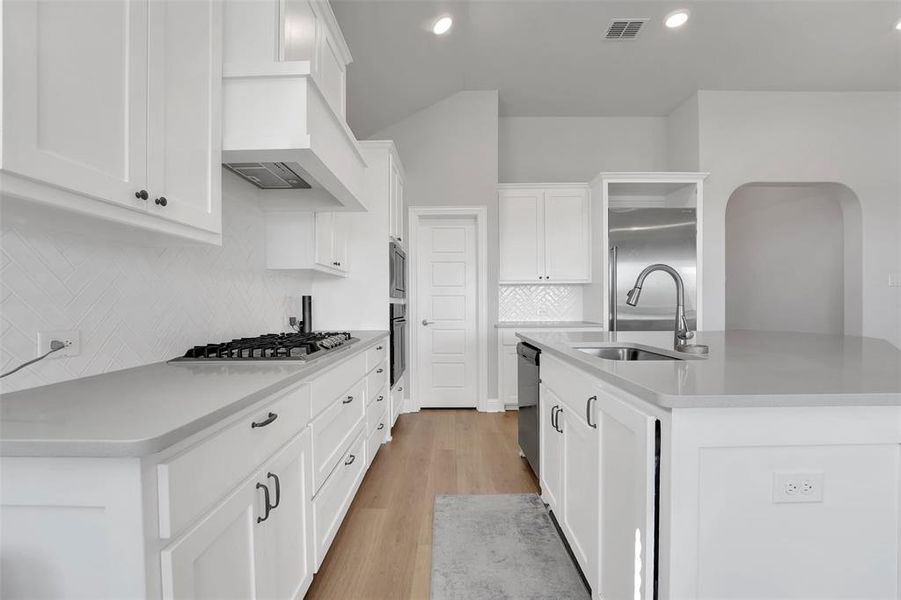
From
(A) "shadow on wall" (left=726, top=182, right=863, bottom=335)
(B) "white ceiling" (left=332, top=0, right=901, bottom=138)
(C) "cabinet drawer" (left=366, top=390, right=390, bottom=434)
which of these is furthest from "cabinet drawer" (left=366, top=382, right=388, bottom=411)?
(A) "shadow on wall" (left=726, top=182, right=863, bottom=335)

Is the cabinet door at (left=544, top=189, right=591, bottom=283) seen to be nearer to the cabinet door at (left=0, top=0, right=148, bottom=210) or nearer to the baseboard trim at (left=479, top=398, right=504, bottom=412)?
the baseboard trim at (left=479, top=398, right=504, bottom=412)

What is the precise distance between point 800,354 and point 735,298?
5.38m

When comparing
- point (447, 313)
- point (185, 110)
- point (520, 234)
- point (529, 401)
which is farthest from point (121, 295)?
point (520, 234)

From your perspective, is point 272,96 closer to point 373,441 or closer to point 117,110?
point 117,110

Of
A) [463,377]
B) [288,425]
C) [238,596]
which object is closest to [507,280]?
[463,377]

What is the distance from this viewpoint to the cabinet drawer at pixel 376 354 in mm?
2559

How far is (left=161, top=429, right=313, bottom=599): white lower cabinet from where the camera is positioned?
82 cm

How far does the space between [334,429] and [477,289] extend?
279 centimetres

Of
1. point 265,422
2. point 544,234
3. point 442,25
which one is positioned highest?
point 442,25

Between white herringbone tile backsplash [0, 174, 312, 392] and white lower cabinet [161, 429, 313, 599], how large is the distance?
0.63 m

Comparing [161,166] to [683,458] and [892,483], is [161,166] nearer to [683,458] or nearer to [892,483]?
[683,458]

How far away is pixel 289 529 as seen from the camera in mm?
1329

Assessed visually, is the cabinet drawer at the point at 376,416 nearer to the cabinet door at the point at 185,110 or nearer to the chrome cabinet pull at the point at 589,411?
the chrome cabinet pull at the point at 589,411

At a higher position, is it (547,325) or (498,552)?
(547,325)
